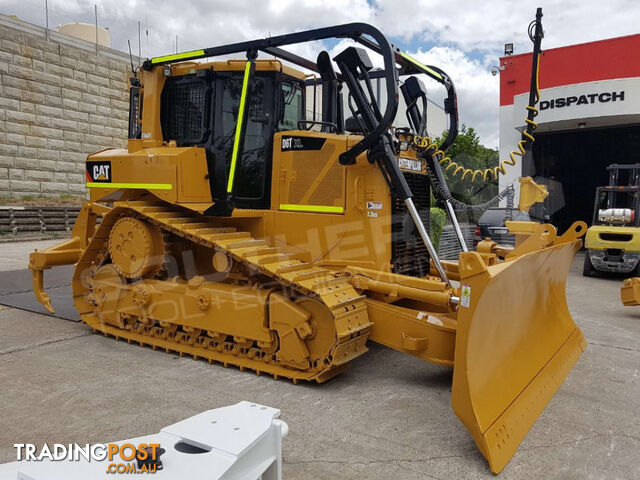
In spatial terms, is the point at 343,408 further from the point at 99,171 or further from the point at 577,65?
the point at 577,65

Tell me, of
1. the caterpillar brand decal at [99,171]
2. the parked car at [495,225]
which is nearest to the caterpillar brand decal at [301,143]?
the caterpillar brand decal at [99,171]

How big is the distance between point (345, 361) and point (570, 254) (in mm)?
2823

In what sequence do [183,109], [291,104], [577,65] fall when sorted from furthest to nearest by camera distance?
[577,65]
[183,109]
[291,104]

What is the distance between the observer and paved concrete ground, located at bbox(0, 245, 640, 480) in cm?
324

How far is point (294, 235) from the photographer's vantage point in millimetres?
5227

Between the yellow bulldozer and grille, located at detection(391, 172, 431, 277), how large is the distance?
0.07 feet

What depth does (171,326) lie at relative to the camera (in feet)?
17.7

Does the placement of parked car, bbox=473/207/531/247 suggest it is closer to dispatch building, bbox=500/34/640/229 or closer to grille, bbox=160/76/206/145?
dispatch building, bbox=500/34/640/229

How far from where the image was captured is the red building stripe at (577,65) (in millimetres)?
13742

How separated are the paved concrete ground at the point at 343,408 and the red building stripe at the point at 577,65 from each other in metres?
11.0

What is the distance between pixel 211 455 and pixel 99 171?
4885mm

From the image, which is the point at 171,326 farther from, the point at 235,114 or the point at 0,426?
the point at 235,114

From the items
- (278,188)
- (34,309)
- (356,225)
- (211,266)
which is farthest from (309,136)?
(34,309)

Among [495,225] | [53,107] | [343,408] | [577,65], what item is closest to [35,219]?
[53,107]
